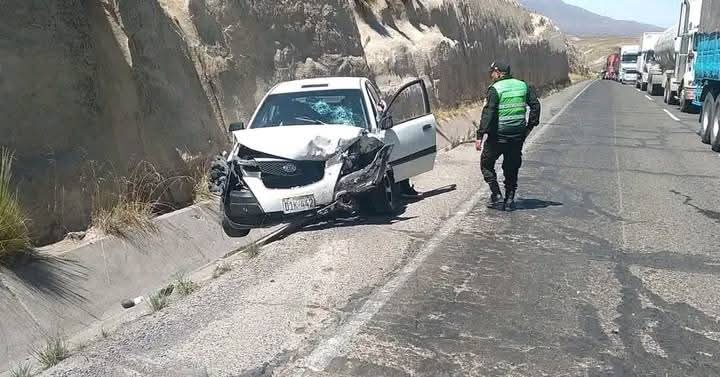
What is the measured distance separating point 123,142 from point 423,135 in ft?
13.1

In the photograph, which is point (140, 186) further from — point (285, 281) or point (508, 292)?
point (508, 292)

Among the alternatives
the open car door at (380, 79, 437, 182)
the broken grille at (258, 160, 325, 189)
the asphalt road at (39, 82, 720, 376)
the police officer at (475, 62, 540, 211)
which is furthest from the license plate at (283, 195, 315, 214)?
the police officer at (475, 62, 540, 211)

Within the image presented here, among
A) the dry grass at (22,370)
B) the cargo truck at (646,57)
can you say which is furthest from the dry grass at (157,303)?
the cargo truck at (646,57)

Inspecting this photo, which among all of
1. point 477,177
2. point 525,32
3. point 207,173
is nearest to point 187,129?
point 207,173

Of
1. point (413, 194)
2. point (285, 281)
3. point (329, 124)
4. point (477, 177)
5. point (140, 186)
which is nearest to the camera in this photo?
point (285, 281)

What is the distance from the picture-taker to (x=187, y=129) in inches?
383

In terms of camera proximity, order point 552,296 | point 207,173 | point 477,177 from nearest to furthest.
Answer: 1. point 552,296
2. point 207,173
3. point 477,177

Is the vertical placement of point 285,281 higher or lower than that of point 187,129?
lower

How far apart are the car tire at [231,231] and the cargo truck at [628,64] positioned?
61.4 metres

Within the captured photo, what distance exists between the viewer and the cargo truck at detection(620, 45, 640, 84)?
209 ft

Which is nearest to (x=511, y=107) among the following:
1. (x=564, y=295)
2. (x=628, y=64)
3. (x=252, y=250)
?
(x=564, y=295)

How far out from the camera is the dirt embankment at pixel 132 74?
688 cm

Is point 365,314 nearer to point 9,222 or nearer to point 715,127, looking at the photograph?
point 9,222

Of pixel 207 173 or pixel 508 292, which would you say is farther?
pixel 207 173
